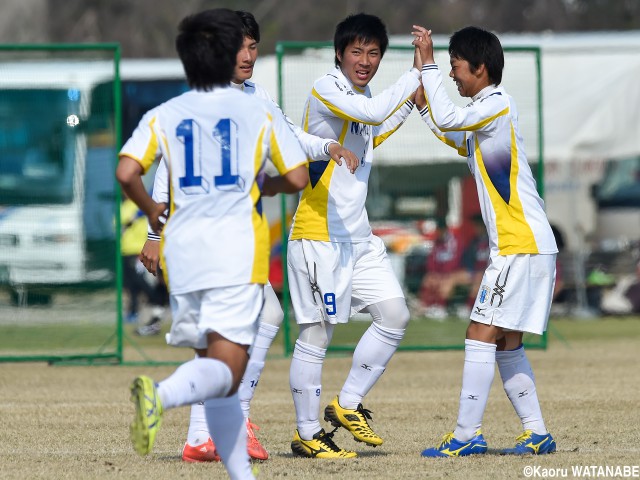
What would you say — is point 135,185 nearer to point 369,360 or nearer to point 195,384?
point 195,384

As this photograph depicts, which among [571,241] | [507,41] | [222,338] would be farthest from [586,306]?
[222,338]

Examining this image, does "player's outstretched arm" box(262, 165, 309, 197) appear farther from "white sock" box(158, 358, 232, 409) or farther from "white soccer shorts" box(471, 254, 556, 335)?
"white soccer shorts" box(471, 254, 556, 335)

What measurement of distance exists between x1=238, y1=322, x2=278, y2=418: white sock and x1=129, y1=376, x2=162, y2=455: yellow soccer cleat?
Answer: 202 centimetres

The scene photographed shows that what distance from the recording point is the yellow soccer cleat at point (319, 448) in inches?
285

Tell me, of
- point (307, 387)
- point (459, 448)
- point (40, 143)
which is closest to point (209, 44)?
point (307, 387)

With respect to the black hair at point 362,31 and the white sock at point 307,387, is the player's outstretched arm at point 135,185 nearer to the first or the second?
the white sock at point 307,387

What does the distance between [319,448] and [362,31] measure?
224cm

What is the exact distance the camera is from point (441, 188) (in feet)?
49.3

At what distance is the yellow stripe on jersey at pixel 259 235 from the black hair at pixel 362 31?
181 cm

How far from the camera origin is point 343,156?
6668 millimetres

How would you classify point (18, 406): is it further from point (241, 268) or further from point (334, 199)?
point (241, 268)

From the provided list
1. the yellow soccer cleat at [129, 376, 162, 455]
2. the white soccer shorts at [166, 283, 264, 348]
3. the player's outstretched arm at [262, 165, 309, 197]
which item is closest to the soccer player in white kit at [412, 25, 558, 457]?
the player's outstretched arm at [262, 165, 309, 197]

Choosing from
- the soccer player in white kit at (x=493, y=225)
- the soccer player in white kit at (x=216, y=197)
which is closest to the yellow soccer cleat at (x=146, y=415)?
the soccer player in white kit at (x=216, y=197)

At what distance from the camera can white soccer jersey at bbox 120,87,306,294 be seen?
5.54 metres
